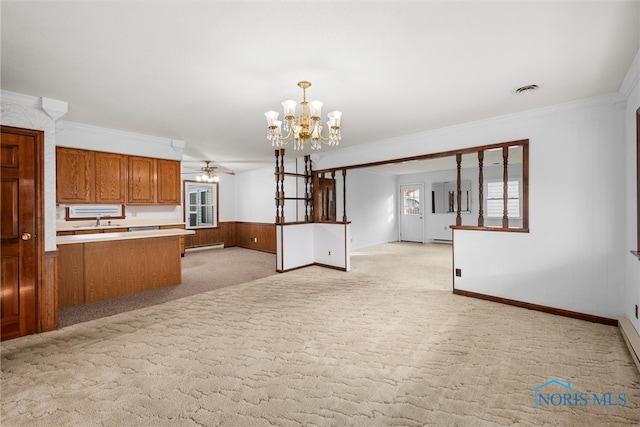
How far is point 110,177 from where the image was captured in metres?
4.80

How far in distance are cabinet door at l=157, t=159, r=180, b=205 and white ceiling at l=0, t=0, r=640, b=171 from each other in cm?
170

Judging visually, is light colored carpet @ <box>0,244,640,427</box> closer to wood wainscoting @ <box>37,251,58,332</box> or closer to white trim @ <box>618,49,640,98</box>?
wood wainscoting @ <box>37,251,58,332</box>

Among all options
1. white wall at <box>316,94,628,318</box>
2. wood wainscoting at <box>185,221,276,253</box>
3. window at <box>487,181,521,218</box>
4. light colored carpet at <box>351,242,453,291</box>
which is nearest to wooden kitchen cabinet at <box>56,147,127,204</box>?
wood wainscoting at <box>185,221,276,253</box>

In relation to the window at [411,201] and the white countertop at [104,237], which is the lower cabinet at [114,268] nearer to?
the white countertop at [104,237]

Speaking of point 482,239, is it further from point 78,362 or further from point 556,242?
point 78,362

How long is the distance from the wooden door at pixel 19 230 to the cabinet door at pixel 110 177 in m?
1.80

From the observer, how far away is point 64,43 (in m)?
2.14

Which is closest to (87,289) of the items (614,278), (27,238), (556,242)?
(27,238)

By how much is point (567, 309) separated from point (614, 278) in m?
0.55

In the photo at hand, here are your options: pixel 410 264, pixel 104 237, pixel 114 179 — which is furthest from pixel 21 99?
pixel 410 264

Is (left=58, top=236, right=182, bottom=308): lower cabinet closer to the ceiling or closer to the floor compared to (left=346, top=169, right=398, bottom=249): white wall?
closer to the floor

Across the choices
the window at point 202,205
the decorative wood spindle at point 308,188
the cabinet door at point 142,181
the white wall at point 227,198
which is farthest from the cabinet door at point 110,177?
the white wall at point 227,198

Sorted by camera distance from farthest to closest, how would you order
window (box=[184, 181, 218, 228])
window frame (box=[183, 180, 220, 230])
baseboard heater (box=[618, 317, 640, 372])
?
1. window (box=[184, 181, 218, 228])
2. window frame (box=[183, 180, 220, 230])
3. baseboard heater (box=[618, 317, 640, 372])

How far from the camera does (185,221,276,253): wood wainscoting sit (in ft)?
27.0
